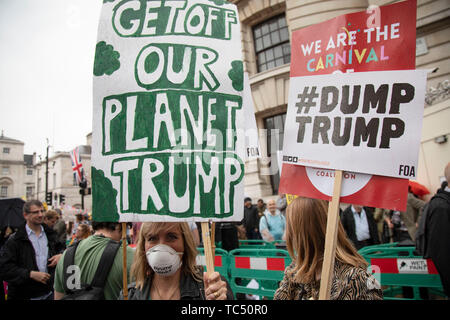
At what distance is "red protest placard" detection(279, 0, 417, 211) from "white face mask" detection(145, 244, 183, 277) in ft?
2.91

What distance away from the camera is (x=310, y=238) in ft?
6.37

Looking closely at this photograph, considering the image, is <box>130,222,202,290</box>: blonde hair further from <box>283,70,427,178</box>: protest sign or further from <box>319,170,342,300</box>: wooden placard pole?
<box>283,70,427,178</box>: protest sign

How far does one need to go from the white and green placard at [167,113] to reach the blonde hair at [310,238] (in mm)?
404

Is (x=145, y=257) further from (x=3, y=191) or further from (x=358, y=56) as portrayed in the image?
(x=3, y=191)

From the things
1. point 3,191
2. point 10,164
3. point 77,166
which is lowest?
point 3,191

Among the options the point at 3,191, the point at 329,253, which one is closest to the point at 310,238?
the point at 329,253

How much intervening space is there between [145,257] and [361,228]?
4.81m

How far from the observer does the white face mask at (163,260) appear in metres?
1.86

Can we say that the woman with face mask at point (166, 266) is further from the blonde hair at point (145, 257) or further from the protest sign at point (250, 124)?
the protest sign at point (250, 124)

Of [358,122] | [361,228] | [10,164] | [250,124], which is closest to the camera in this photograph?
[358,122]

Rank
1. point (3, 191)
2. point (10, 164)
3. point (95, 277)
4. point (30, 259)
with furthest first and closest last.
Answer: point (3, 191), point (10, 164), point (30, 259), point (95, 277)

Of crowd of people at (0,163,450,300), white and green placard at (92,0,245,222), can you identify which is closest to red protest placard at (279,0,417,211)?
crowd of people at (0,163,450,300)

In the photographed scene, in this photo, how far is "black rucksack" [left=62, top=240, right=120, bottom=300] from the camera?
220 cm

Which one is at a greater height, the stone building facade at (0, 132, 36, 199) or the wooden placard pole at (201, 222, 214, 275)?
the stone building facade at (0, 132, 36, 199)
